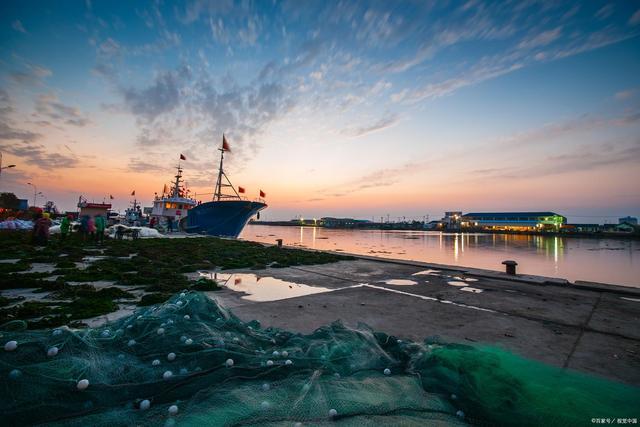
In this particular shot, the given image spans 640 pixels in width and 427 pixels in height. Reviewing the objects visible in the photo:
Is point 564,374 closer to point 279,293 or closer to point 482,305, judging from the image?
point 482,305

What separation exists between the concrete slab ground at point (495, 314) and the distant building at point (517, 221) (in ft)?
415

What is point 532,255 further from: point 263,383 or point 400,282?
point 263,383

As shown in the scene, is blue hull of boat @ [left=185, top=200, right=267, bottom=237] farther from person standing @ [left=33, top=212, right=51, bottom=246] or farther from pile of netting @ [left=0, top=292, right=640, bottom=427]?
pile of netting @ [left=0, top=292, right=640, bottom=427]

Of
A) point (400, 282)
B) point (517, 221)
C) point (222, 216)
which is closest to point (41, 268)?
point (400, 282)

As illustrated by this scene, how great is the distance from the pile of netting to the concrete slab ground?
3.33 feet

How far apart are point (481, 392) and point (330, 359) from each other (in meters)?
1.35

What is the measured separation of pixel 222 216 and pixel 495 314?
32178 mm

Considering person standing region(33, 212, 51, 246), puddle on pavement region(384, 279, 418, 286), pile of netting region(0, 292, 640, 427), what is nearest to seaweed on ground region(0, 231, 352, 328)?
pile of netting region(0, 292, 640, 427)

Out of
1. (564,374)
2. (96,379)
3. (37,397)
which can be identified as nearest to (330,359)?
(96,379)

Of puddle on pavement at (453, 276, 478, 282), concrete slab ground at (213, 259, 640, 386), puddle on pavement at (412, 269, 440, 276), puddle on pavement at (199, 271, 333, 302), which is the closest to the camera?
concrete slab ground at (213, 259, 640, 386)

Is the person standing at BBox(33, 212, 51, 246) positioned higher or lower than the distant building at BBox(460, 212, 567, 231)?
lower

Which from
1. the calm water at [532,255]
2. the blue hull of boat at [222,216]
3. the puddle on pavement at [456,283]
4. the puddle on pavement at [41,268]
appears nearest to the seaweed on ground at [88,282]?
the puddle on pavement at [41,268]

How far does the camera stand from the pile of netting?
78.7 inches

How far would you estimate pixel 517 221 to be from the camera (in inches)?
4542
